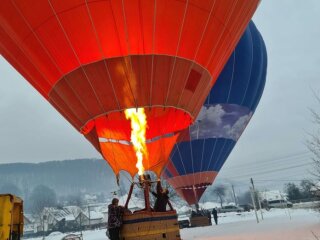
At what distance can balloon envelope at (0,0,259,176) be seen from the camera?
7.22 meters

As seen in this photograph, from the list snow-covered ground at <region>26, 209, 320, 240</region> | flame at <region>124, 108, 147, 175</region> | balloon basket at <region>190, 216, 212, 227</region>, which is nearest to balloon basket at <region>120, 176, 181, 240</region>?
flame at <region>124, 108, 147, 175</region>

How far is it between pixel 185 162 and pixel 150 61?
31.5ft

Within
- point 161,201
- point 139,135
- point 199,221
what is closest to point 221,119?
point 199,221

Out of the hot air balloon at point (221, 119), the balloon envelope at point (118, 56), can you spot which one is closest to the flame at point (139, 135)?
the balloon envelope at point (118, 56)

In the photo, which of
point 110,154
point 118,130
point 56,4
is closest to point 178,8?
point 56,4

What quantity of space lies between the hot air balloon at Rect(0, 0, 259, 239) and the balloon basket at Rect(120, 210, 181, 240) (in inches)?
41.5

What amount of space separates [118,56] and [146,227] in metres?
3.35

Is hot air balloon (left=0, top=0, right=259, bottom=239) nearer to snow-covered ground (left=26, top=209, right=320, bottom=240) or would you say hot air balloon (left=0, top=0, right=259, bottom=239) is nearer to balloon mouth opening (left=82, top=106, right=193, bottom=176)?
balloon mouth opening (left=82, top=106, right=193, bottom=176)

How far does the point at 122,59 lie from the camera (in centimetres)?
739

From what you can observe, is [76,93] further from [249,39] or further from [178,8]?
[249,39]

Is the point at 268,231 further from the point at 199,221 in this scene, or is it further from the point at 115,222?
the point at 199,221

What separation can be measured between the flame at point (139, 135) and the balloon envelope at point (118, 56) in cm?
12

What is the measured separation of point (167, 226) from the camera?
7.36 meters

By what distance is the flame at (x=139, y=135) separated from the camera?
791 centimetres
